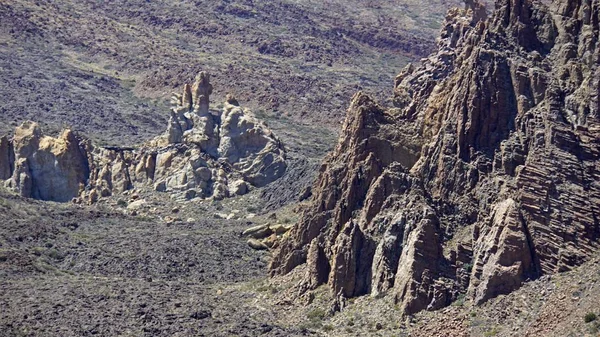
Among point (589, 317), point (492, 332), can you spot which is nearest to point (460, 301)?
point (492, 332)

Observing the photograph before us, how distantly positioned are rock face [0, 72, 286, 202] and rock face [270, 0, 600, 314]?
4474 centimetres

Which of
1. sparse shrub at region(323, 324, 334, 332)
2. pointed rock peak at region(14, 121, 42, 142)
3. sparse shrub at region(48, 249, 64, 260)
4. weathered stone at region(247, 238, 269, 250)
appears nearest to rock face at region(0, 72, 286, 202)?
pointed rock peak at region(14, 121, 42, 142)

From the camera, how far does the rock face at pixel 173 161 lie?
150m

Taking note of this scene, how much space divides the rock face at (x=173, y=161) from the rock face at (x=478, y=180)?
4474cm

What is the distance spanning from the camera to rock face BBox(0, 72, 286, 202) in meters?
150

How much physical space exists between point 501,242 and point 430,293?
19.1 feet

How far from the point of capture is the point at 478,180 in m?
92.5

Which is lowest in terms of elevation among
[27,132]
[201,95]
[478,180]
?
[27,132]

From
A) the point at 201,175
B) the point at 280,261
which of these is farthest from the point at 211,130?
the point at 280,261

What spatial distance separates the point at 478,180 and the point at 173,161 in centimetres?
6432

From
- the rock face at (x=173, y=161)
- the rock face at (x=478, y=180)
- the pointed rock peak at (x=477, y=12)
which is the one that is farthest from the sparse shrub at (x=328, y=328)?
the pointed rock peak at (x=477, y=12)

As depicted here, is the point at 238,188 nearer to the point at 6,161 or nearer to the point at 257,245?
the point at 6,161

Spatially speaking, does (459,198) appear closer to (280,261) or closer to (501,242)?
(501,242)

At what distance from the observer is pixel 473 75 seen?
95.6 meters
